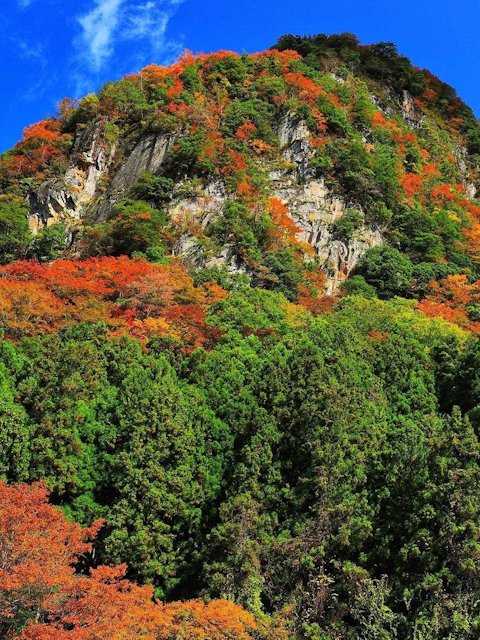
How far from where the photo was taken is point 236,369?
100 feet

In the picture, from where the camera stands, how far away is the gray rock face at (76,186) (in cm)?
5288

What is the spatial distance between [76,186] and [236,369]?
3035 cm

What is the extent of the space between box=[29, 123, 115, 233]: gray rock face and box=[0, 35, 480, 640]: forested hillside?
196 millimetres

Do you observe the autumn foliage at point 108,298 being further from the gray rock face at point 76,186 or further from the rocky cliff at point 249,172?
the gray rock face at point 76,186

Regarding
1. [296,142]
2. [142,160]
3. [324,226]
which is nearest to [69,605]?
[324,226]

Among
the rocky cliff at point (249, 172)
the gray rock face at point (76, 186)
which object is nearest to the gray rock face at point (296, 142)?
the rocky cliff at point (249, 172)

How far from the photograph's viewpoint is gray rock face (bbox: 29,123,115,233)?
52875mm

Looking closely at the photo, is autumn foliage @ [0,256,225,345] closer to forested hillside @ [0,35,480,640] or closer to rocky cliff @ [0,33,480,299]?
forested hillside @ [0,35,480,640]

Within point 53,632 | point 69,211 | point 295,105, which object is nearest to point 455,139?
point 295,105

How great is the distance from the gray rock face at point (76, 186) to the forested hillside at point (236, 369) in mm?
196

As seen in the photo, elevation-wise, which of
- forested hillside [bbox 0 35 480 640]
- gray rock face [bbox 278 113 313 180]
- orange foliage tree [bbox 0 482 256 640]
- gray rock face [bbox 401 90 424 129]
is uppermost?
gray rock face [bbox 401 90 424 129]

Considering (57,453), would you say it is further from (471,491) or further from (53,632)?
(471,491)

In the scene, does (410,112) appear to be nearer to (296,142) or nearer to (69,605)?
(296,142)

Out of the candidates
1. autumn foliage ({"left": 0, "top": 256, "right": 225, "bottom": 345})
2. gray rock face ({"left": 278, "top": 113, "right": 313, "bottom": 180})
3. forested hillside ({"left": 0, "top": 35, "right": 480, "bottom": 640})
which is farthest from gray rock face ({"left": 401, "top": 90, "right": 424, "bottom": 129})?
autumn foliage ({"left": 0, "top": 256, "right": 225, "bottom": 345})
